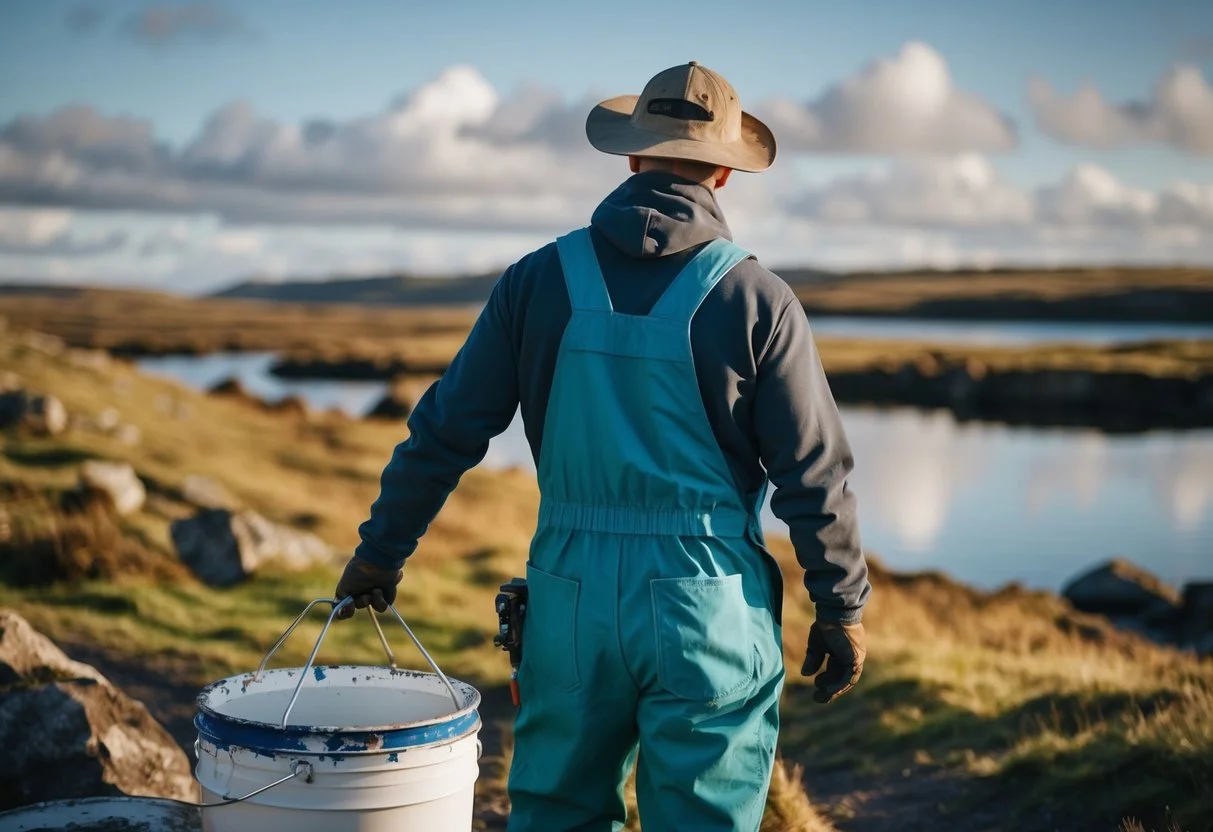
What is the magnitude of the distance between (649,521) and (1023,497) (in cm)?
2857

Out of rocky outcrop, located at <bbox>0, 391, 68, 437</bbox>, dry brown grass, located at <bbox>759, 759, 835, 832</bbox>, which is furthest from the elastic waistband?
rocky outcrop, located at <bbox>0, 391, 68, 437</bbox>

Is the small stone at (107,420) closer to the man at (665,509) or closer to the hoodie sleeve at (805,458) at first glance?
the man at (665,509)

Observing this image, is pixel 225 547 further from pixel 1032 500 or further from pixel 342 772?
pixel 1032 500

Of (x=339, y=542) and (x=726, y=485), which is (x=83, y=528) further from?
(x=726, y=485)

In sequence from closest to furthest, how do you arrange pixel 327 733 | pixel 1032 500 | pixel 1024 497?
pixel 327 733, pixel 1032 500, pixel 1024 497

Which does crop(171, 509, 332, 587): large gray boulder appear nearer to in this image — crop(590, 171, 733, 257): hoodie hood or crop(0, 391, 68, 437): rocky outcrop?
crop(0, 391, 68, 437): rocky outcrop

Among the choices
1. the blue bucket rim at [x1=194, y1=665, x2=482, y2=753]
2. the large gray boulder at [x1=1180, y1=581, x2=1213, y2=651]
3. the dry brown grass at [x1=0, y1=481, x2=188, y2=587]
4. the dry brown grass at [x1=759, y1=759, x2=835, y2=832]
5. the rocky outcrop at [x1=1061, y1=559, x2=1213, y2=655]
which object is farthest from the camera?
the rocky outcrop at [x1=1061, y1=559, x2=1213, y2=655]

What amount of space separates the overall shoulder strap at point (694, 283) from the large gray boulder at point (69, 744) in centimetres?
282

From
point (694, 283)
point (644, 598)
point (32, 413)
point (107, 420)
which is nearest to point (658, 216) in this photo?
point (694, 283)

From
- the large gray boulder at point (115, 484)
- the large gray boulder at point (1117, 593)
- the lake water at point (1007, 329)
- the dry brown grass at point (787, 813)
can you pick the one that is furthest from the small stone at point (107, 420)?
the lake water at point (1007, 329)

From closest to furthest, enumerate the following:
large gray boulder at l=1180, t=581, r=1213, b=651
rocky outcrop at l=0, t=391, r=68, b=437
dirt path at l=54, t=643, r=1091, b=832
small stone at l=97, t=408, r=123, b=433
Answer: dirt path at l=54, t=643, r=1091, b=832
rocky outcrop at l=0, t=391, r=68, b=437
small stone at l=97, t=408, r=123, b=433
large gray boulder at l=1180, t=581, r=1213, b=651

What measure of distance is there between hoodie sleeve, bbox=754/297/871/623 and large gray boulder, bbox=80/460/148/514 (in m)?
8.83

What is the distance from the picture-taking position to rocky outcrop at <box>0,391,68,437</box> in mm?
13188

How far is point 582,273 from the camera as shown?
3.13 m
